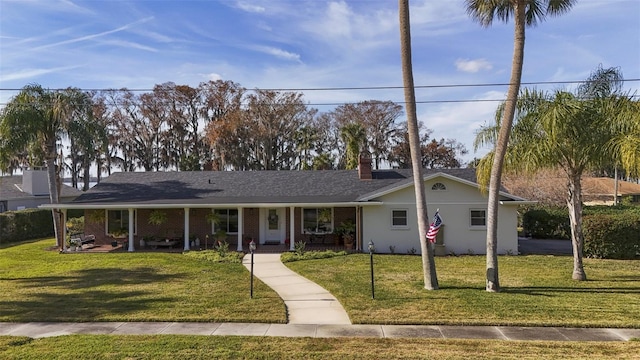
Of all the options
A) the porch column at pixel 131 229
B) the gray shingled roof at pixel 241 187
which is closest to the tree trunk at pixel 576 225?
the gray shingled roof at pixel 241 187

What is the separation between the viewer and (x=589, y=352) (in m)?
6.87

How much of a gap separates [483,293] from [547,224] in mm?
16307

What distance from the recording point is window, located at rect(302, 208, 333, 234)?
20.7 m

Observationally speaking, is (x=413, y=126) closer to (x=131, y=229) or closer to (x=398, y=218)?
(x=398, y=218)

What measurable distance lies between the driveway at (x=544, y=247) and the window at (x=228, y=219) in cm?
1369

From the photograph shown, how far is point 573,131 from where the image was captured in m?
12.1

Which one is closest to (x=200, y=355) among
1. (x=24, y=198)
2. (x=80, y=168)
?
(x=24, y=198)

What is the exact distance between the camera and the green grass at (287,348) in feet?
22.0

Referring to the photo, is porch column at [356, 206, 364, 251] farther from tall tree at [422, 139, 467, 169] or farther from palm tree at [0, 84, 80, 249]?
tall tree at [422, 139, 467, 169]

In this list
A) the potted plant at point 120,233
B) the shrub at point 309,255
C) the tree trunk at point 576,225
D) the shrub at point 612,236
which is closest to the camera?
the tree trunk at point 576,225

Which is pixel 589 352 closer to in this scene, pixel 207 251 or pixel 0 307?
pixel 0 307

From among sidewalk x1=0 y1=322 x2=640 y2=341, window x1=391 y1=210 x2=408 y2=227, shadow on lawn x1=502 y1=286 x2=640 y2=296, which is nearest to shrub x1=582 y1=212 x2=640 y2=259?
shadow on lawn x1=502 y1=286 x2=640 y2=296

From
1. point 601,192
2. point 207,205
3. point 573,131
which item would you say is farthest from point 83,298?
point 601,192

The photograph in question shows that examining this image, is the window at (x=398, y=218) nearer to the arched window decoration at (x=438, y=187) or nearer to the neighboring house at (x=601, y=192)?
the arched window decoration at (x=438, y=187)
